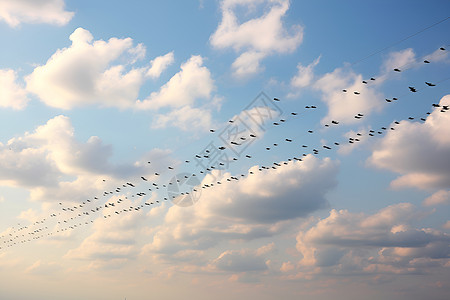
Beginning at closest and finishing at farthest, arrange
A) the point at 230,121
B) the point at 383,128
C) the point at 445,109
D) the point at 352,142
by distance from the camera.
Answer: the point at 445,109 < the point at 383,128 < the point at 352,142 < the point at 230,121

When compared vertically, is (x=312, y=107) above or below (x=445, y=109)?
above

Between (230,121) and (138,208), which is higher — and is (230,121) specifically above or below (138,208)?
above

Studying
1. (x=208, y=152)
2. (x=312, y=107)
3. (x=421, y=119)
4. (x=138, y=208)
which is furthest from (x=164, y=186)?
(x=421, y=119)

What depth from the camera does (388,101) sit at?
250ft

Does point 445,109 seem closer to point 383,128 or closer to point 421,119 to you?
point 421,119

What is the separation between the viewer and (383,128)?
7831 cm

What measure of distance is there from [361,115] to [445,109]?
15484 millimetres

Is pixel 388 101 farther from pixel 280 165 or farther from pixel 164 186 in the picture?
pixel 164 186

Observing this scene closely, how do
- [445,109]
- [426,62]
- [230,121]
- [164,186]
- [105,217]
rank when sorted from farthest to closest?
[105,217] < [164,186] < [230,121] < [445,109] < [426,62]

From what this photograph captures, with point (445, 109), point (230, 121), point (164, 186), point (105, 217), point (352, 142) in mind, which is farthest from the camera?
point (105, 217)

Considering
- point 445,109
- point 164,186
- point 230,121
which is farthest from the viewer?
point 164,186

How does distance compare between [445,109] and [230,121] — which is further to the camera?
[230,121]

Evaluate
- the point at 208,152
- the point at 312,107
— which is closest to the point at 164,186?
the point at 208,152

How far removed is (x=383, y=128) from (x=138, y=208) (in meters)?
74.2
